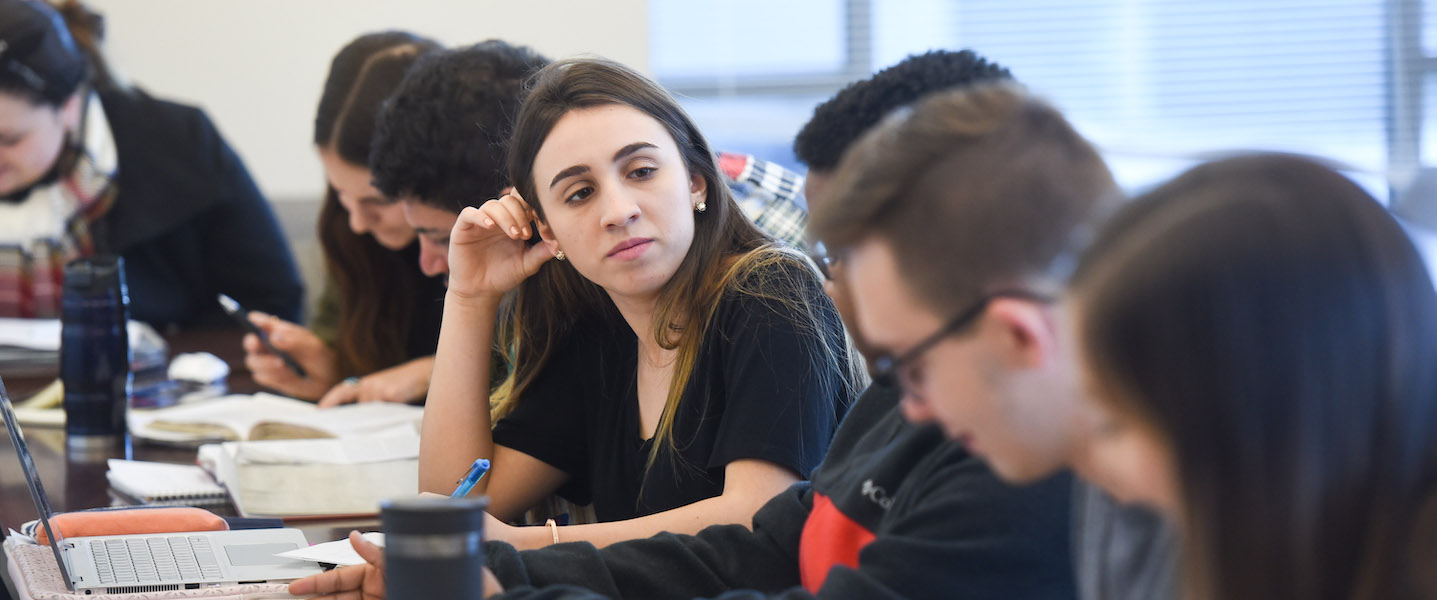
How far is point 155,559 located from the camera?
111 cm

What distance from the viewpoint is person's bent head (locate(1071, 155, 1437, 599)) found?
58 cm

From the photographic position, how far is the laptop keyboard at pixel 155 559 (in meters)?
1.07

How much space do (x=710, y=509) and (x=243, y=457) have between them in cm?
56

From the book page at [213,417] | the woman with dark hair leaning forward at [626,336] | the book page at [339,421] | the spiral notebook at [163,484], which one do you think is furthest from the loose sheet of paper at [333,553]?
the book page at [213,417]

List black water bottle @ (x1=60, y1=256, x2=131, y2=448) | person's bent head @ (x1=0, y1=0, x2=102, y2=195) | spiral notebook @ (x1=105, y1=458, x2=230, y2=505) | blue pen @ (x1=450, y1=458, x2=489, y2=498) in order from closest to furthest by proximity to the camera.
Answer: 1. blue pen @ (x1=450, y1=458, x2=489, y2=498)
2. spiral notebook @ (x1=105, y1=458, x2=230, y2=505)
3. black water bottle @ (x1=60, y1=256, x2=131, y2=448)
4. person's bent head @ (x1=0, y1=0, x2=102, y2=195)

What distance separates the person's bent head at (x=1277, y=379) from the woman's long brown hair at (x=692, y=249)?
0.66m

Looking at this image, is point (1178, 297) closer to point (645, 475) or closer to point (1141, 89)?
point (645, 475)

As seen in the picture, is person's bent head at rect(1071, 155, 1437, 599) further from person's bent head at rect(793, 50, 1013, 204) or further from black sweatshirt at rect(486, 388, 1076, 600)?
person's bent head at rect(793, 50, 1013, 204)

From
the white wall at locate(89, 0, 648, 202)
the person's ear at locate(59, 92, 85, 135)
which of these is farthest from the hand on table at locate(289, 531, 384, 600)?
the white wall at locate(89, 0, 648, 202)

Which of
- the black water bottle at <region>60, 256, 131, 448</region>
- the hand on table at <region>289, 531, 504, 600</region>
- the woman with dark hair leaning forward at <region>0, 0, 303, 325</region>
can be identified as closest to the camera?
the hand on table at <region>289, 531, 504, 600</region>

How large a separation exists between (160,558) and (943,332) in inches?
30.4

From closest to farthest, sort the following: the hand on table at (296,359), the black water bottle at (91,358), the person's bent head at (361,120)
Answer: the black water bottle at (91,358)
the person's bent head at (361,120)
the hand on table at (296,359)

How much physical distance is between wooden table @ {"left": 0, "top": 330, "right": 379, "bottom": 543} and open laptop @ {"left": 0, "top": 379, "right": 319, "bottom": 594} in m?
0.09

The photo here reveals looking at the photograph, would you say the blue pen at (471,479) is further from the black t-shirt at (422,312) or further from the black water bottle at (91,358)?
the black t-shirt at (422,312)
